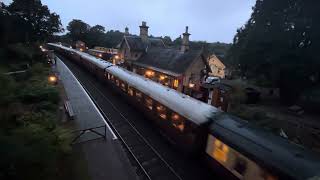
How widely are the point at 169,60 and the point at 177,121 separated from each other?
846 inches

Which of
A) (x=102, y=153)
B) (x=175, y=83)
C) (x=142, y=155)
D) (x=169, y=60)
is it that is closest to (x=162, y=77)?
(x=169, y=60)

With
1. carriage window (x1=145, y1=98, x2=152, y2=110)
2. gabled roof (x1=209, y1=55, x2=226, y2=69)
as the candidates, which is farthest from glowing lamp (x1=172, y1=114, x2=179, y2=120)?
gabled roof (x1=209, y1=55, x2=226, y2=69)

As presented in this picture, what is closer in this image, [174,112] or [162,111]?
[174,112]

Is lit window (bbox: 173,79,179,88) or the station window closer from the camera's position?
the station window

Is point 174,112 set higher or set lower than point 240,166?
higher

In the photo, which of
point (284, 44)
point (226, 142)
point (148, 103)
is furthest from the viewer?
point (284, 44)

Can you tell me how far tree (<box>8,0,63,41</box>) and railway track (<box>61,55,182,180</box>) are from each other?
70.0 feet

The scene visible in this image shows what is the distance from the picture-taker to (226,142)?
29.1ft

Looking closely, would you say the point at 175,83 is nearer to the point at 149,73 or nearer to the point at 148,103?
the point at 149,73

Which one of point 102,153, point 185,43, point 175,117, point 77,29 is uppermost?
point 77,29

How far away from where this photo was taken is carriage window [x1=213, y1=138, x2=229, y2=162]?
8.99 metres

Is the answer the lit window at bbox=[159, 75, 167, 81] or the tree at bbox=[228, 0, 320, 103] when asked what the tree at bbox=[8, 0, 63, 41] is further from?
the tree at bbox=[228, 0, 320, 103]

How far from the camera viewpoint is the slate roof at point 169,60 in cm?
2893

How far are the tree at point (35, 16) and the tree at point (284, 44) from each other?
27.6m
